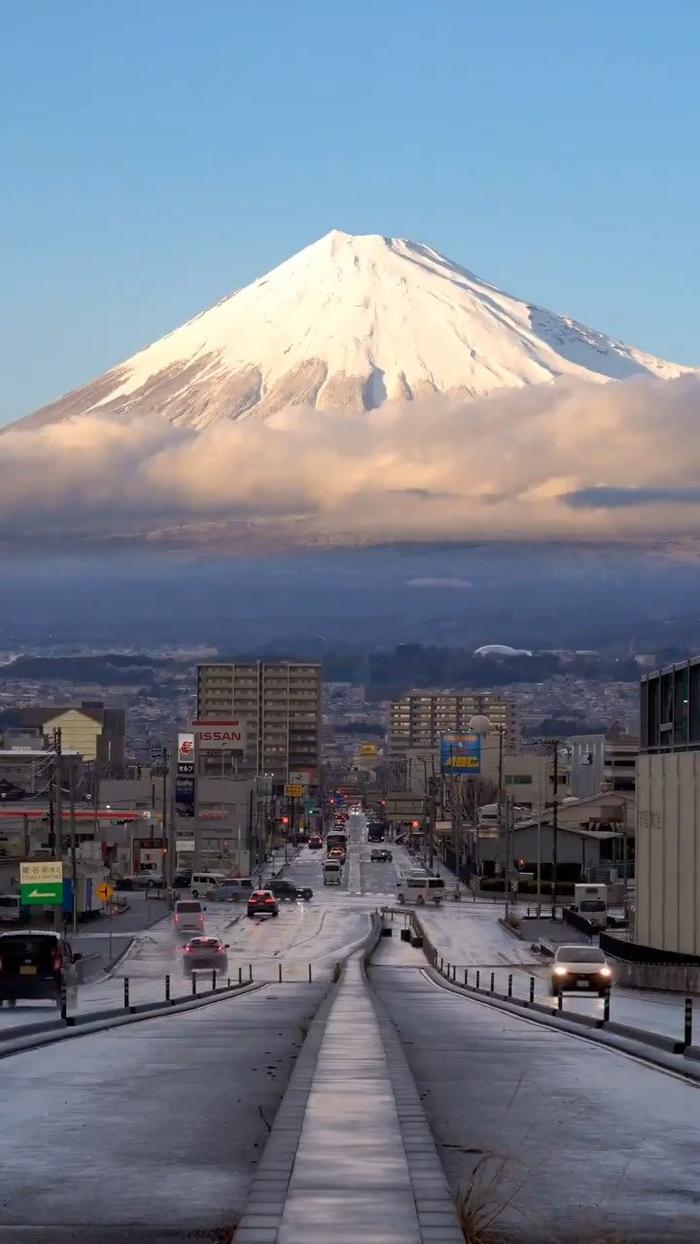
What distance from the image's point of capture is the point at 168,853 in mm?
116625

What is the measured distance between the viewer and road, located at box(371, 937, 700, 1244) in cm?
1058

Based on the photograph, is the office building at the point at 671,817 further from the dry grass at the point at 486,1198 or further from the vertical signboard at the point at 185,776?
the vertical signboard at the point at 185,776

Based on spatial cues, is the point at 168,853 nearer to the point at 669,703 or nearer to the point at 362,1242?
the point at 669,703

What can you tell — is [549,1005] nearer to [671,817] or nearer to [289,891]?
[671,817]

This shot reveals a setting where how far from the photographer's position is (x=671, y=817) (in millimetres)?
57844

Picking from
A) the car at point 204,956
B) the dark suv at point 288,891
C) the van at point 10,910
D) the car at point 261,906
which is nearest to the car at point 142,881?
the dark suv at point 288,891

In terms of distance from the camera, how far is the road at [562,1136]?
10578 mm

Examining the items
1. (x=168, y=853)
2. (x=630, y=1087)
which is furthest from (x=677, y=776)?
(x=168, y=853)

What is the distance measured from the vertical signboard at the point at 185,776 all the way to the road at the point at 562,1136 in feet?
402

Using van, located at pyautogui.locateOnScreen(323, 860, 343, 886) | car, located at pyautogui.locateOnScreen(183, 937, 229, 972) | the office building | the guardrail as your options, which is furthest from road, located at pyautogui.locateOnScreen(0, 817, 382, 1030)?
the office building

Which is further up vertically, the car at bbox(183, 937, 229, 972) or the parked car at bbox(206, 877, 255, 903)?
the car at bbox(183, 937, 229, 972)

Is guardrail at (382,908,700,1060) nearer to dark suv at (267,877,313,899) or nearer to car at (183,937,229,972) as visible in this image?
car at (183,937,229,972)

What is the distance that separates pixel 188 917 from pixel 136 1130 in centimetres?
7083

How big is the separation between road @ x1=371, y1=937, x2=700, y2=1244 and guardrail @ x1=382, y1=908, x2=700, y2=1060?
3.37 feet
